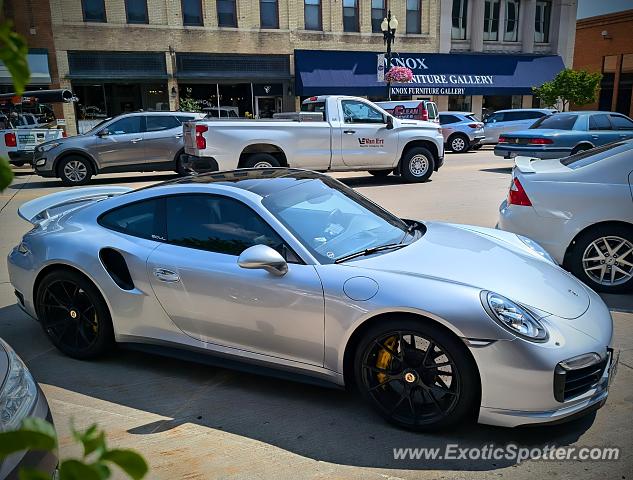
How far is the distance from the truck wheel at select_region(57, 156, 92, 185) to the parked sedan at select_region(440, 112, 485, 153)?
543 inches

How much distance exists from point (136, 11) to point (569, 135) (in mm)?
20881

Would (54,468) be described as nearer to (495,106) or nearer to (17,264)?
(17,264)

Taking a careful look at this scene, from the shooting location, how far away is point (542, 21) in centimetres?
3512

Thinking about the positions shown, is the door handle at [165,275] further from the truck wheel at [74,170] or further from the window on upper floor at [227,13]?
the window on upper floor at [227,13]

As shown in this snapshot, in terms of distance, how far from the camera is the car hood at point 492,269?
10.5ft

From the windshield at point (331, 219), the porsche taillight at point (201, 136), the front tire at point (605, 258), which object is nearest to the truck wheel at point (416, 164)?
the porsche taillight at point (201, 136)

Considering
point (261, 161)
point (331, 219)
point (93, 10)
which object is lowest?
point (261, 161)

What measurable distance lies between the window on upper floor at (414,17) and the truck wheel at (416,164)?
67.6 ft

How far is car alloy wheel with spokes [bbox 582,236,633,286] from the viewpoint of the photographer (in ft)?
17.7

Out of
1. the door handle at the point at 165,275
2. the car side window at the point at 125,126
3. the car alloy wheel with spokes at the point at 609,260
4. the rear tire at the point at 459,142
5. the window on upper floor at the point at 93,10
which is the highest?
the window on upper floor at the point at 93,10

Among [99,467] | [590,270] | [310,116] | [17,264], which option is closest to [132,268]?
[17,264]

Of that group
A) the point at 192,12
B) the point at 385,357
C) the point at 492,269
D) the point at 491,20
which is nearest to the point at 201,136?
the point at 492,269

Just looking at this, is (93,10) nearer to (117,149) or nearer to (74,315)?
(117,149)

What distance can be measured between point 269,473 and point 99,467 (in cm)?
224
